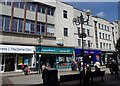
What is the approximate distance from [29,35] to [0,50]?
5494 millimetres

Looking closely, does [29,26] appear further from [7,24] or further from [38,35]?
[7,24]

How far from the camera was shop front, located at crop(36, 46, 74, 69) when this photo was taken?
31802mm

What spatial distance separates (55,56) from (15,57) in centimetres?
811

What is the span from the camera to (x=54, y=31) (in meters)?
34.7

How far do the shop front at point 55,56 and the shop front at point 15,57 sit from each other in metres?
1.55

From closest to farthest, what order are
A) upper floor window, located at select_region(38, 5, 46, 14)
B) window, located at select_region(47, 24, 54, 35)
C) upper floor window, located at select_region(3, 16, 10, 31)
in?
upper floor window, located at select_region(3, 16, 10, 31) < upper floor window, located at select_region(38, 5, 46, 14) < window, located at select_region(47, 24, 54, 35)

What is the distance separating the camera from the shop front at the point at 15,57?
26.8 meters

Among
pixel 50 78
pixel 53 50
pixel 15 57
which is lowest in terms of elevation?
pixel 50 78

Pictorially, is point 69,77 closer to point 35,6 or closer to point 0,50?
point 0,50

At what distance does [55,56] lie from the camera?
1358 inches

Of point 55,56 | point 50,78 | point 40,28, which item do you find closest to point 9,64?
point 40,28

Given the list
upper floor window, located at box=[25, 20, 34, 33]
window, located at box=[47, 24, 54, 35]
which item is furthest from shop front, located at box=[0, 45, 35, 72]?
window, located at box=[47, 24, 54, 35]

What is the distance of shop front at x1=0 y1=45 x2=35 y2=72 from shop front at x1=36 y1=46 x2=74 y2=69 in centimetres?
155

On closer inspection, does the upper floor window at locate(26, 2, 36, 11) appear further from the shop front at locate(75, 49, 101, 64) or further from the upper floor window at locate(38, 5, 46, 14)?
the shop front at locate(75, 49, 101, 64)
